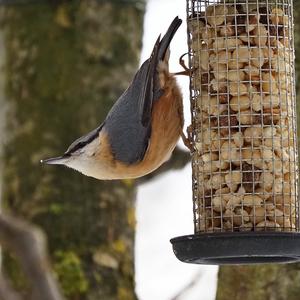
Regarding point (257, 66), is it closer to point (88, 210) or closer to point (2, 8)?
point (88, 210)

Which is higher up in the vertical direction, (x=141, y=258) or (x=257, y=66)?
(x=257, y=66)

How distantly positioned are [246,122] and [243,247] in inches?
22.5

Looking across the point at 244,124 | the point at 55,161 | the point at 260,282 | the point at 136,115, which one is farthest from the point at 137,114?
the point at 260,282

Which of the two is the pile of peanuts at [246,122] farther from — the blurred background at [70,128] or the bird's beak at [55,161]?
the blurred background at [70,128]

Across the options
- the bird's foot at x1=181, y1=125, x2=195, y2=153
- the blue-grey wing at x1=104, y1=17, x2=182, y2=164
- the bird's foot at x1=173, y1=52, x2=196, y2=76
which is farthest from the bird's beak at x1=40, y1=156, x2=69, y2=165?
the bird's foot at x1=173, y1=52, x2=196, y2=76

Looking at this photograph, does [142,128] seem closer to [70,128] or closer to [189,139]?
[189,139]

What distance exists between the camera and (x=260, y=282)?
3514mm

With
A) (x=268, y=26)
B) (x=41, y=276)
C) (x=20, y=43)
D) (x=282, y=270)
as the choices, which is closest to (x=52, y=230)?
(x=20, y=43)

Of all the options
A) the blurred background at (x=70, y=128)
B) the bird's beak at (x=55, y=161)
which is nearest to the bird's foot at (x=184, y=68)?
the bird's beak at (x=55, y=161)

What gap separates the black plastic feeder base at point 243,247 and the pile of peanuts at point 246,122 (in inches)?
5.3

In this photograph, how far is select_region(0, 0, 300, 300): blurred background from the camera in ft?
15.8

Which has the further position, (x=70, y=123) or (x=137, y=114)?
(x=70, y=123)

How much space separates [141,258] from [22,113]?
2120 millimetres

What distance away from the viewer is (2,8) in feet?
17.7
